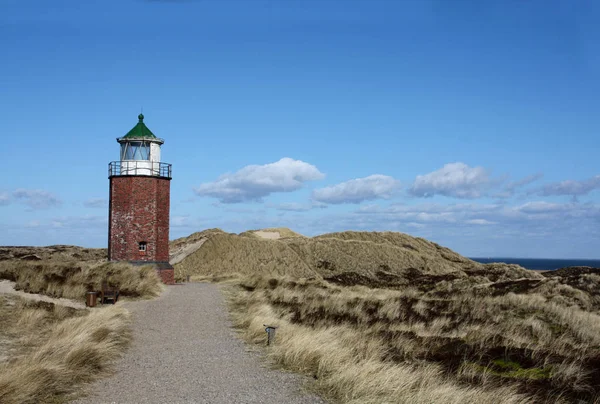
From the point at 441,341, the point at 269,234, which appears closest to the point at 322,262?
the point at 269,234

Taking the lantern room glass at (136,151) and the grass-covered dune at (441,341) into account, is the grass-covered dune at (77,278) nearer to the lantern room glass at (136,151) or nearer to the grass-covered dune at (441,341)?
the grass-covered dune at (441,341)

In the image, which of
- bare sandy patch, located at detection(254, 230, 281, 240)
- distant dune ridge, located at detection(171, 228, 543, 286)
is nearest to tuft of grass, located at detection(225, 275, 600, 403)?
distant dune ridge, located at detection(171, 228, 543, 286)

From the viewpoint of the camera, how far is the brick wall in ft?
97.9

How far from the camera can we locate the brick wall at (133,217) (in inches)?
1175

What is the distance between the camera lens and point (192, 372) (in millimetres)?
10102

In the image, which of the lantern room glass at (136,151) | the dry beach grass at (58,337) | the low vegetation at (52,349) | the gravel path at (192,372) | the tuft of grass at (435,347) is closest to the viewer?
the low vegetation at (52,349)

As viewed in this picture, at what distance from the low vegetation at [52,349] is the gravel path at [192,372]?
0.37 meters

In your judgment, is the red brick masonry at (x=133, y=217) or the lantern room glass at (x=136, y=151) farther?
the lantern room glass at (x=136, y=151)

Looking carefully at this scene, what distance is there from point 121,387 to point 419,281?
32164 mm

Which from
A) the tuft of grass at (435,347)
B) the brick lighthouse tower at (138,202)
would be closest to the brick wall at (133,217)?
the brick lighthouse tower at (138,202)

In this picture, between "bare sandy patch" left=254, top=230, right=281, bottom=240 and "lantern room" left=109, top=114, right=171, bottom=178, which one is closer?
"lantern room" left=109, top=114, right=171, bottom=178

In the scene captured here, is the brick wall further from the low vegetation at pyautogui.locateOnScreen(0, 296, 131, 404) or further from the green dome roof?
the low vegetation at pyautogui.locateOnScreen(0, 296, 131, 404)

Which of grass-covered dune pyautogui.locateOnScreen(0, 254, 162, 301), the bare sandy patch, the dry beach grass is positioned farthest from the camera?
the bare sandy patch

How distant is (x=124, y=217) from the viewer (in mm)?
29859
